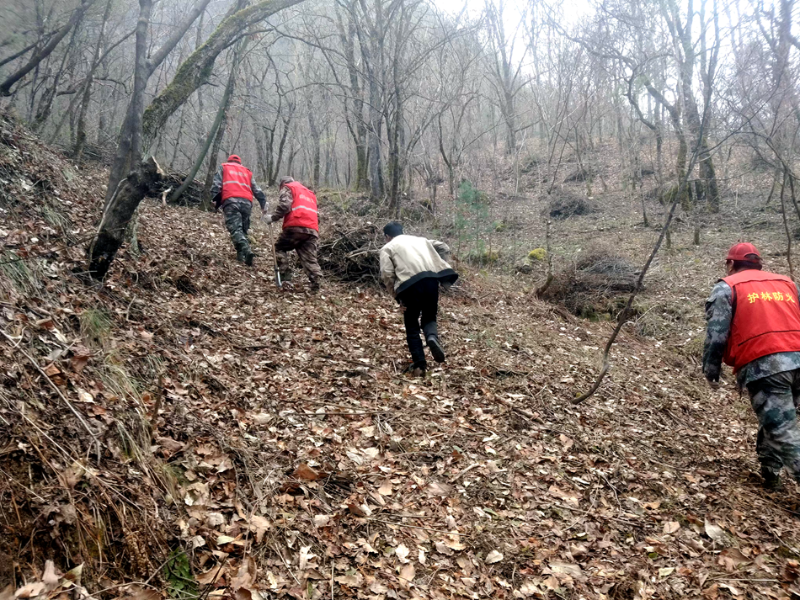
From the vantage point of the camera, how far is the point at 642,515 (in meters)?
3.90

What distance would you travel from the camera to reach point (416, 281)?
5680mm

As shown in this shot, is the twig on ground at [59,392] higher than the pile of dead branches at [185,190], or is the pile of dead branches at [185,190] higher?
the pile of dead branches at [185,190]

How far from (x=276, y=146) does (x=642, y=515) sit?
100ft

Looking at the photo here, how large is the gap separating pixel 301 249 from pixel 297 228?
388mm

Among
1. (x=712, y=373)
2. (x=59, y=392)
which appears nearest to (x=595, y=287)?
(x=712, y=373)

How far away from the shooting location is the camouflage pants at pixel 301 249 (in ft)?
27.1

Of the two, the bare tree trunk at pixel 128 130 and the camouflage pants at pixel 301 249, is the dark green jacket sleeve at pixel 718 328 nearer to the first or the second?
the camouflage pants at pixel 301 249

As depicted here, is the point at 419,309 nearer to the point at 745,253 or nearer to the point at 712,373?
the point at 712,373

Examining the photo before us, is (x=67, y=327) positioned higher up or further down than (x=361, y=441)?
higher up

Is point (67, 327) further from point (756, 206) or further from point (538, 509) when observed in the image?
point (756, 206)

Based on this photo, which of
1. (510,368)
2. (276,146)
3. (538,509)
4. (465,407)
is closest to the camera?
(538,509)

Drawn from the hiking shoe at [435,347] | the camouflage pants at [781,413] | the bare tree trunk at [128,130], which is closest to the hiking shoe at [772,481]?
the camouflage pants at [781,413]

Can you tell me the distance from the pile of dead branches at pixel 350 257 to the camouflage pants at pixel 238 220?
1.39 m

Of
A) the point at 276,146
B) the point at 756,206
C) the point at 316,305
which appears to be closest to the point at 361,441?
the point at 316,305
